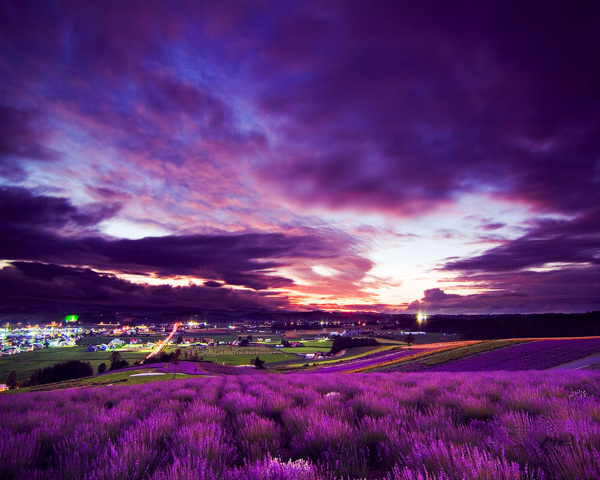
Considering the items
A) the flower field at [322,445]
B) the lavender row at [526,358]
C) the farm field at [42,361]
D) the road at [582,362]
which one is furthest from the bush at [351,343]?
the flower field at [322,445]

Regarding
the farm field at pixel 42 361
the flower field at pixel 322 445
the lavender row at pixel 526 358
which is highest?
the flower field at pixel 322 445

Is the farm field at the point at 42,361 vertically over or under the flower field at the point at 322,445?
under

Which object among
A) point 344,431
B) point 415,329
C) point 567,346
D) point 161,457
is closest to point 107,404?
point 161,457

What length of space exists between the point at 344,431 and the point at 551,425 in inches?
82.9

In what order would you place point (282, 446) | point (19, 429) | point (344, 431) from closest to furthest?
1. point (344, 431)
2. point (282, 446)
3. point (19, 429)

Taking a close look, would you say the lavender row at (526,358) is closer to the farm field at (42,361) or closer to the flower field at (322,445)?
the flower field at (322,445)

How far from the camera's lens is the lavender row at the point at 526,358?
932 inches

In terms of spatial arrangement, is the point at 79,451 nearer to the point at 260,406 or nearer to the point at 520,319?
the point at 260,406

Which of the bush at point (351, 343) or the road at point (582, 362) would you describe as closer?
the road at point (582, 362)

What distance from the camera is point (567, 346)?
99.5ft

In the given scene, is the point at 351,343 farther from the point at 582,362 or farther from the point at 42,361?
the point at 42,361

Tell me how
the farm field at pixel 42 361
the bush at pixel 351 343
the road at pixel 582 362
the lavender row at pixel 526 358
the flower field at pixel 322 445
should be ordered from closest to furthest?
1. the flower field at pixel 322 445
2. the road at pixel 582 362
3. the lavender row at pixel 526 358
4. the farm field at pixel 42 361
5. the bush at pixel 351 343

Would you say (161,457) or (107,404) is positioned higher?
(161,457)

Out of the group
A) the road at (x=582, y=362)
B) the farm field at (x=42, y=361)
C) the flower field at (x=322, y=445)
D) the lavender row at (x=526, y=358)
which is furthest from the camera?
the farm field at (x=42, y=361)
